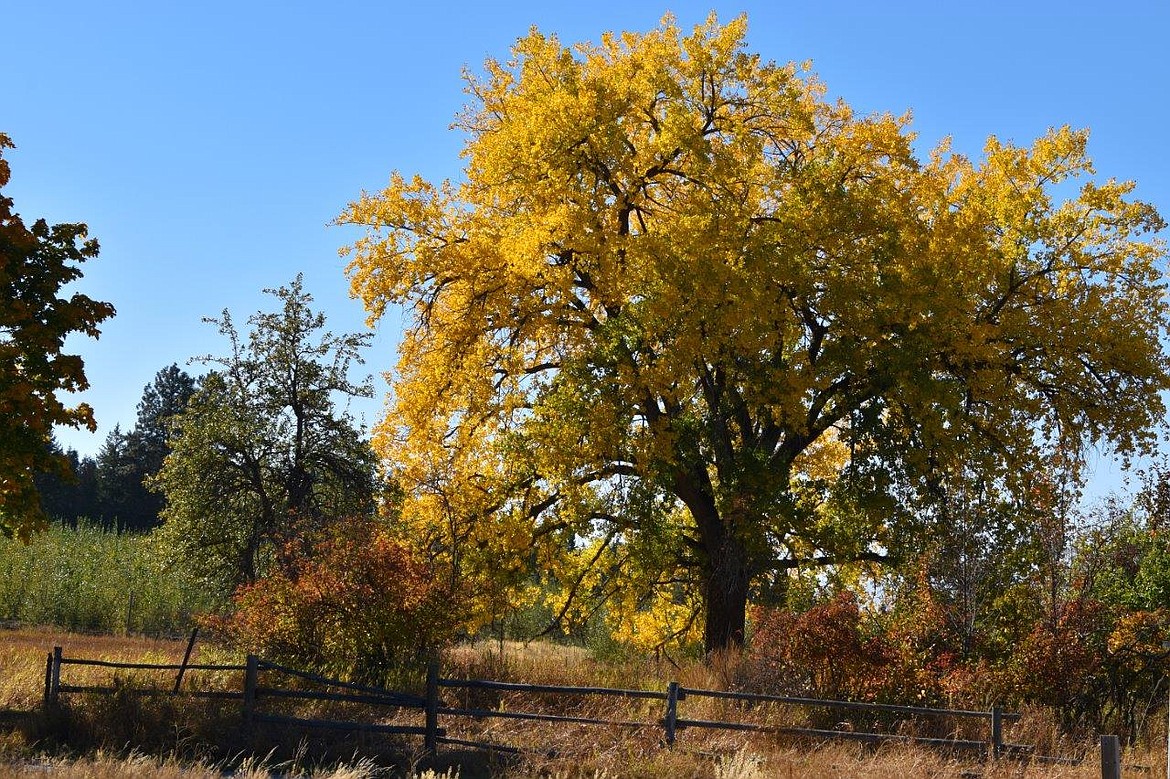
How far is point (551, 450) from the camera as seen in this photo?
2206 cm

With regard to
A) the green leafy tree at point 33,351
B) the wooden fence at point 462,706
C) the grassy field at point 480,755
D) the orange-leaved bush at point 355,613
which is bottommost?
the grassy field at point 480,755

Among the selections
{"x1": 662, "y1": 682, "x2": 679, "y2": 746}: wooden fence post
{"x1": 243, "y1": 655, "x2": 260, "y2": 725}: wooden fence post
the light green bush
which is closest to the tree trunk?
{"x1": 662, "y1": 682, "x2": 679, "y2": 746}: wooden fence post

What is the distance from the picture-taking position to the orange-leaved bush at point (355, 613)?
18.4 m

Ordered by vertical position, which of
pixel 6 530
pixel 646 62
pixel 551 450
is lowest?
pixel 6 530

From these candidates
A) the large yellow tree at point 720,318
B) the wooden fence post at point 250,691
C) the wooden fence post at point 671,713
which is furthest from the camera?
the large yellow tree at point 720,318

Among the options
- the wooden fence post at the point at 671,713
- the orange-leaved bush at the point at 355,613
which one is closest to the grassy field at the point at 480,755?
the wooden fence post at the point at 671,713

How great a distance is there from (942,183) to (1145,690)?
1218 cm

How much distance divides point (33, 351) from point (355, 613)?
7.28m

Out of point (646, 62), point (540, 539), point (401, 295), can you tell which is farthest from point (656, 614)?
point (646, 62)

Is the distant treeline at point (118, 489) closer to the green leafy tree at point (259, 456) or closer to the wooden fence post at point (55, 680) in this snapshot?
the green leafy tree at point (259, 456)

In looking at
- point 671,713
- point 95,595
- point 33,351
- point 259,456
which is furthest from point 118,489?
point 671,713

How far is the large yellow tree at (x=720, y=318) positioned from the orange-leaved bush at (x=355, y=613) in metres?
2.75

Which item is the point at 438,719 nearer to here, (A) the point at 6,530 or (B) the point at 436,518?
(B) the point at 436,518

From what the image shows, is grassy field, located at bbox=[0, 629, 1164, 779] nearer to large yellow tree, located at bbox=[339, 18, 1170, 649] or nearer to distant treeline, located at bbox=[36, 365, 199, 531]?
large yellow tree, located at bbox=[339, 18, 1170, 649]
